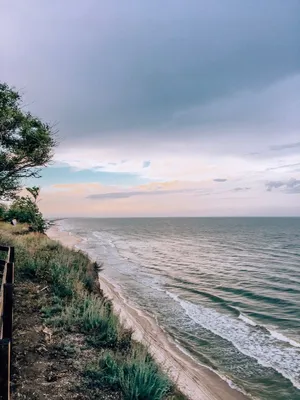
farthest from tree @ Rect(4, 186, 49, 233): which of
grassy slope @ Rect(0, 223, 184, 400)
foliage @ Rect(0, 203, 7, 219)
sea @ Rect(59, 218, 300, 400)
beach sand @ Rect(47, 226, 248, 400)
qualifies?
grassy slope @ Rect(0, 223, 184, 400)

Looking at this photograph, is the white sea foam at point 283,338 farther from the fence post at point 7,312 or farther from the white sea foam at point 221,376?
the fence post at point 7,312

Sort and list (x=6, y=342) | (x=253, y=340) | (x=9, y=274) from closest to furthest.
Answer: (x=6, y=342) → (x=9, y=274) → (x=253, y=340)

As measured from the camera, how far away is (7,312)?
4.04 metres

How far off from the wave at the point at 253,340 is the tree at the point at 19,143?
40.5 feet

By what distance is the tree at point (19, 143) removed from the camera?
1524 cm

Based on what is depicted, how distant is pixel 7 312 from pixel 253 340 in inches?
540

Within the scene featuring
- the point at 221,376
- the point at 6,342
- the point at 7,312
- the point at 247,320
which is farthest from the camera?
the point at 247,320

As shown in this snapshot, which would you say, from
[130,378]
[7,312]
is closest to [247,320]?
[130,378]

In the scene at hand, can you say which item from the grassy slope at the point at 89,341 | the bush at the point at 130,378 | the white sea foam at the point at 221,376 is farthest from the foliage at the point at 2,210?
the bush at the point at 130,378

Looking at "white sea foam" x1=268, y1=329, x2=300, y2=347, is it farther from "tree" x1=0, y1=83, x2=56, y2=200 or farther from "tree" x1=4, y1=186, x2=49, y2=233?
"tree" x1=4, y1=186, x2=49, y2=233

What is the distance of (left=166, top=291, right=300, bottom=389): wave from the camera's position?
1228cm

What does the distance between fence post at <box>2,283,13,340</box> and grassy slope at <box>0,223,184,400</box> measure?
68.5 inches

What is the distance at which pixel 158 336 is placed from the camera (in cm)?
1484

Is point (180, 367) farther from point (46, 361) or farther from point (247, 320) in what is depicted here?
point (46, 361)
